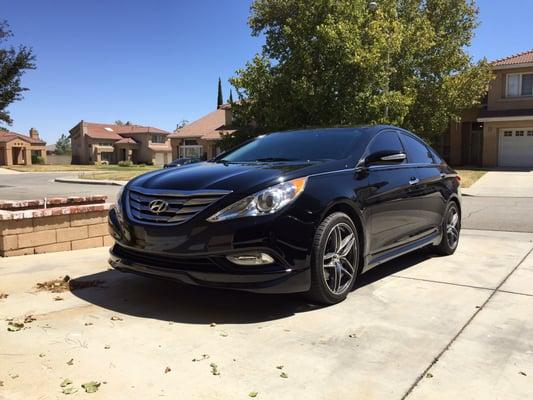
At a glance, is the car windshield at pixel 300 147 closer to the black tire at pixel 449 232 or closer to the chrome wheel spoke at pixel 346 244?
the chrome wheel spoke at pixel 346 244

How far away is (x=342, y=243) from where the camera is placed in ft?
15.1

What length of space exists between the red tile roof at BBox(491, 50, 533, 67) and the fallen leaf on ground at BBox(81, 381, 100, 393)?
106 feet

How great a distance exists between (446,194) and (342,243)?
8.76ft

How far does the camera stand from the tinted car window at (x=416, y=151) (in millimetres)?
6133

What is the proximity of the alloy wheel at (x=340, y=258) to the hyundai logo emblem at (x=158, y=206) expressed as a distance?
1.38m

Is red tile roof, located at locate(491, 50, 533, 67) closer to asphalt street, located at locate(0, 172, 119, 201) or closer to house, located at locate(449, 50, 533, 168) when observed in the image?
house, located at locate(449, 50, 533, 168)

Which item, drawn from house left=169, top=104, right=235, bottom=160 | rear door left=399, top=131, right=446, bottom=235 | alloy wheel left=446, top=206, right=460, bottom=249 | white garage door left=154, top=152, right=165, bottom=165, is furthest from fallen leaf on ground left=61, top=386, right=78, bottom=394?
white garage door left=154, top=152, right=165, bottom=165

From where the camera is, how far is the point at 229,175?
4422 millimetres

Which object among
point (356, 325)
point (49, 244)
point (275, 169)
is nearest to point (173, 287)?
point (275, 169)

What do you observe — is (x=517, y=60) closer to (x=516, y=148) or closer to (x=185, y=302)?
(x=516, y=148)

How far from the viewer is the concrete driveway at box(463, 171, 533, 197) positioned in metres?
18.1

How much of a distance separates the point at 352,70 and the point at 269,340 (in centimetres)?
1788

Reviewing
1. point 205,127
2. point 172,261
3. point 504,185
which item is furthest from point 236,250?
point 205,127

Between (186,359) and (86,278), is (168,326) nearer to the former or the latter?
(186,359)
